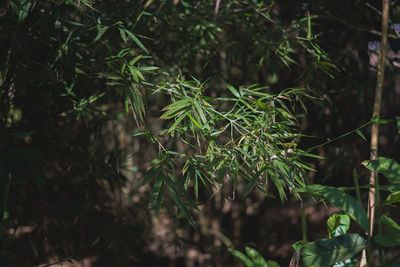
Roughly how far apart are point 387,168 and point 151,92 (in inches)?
33.9

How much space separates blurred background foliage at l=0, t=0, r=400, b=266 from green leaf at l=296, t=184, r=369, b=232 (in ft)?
0.27

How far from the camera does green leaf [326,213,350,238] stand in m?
1.04

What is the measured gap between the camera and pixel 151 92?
1.43 m

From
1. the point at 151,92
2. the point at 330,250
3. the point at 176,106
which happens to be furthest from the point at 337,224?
the point at 151,92

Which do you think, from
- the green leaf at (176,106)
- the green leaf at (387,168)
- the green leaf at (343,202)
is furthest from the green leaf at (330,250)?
the green leaf at (176,106)

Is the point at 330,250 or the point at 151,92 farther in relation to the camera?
the point at 151,92

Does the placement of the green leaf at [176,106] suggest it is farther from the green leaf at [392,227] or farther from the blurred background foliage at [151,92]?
the green leaf at [392,227]

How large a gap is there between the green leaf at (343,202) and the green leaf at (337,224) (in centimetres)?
13

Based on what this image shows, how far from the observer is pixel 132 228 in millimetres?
1968

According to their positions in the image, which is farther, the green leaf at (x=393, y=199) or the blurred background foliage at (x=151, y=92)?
the blurred background foliage at (x=151, y=92)

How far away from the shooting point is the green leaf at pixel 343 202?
90 cm

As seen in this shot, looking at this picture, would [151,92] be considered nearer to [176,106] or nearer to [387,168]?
[176,106]

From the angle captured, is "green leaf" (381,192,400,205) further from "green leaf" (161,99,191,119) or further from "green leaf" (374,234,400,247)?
"green leaf" (161,99,191,119)

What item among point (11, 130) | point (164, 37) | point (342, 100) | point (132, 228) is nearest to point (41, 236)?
point (11, 130)
